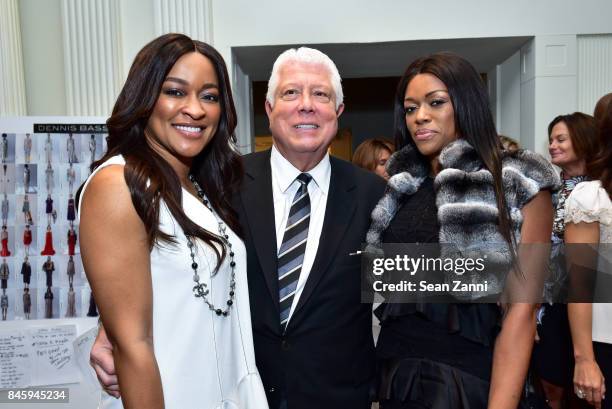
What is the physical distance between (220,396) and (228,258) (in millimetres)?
390

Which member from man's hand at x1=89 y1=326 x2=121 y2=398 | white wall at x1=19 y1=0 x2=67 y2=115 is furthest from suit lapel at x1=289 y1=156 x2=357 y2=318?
white wall at x1=19 y1=0 x2=67 y2=115

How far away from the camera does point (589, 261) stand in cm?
231

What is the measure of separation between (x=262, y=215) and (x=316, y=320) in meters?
0.41

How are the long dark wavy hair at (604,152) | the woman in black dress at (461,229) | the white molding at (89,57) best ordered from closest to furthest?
the woman in black dress at (461,229), the long dark wavy hair at (604,152), the white molding at (89,57)

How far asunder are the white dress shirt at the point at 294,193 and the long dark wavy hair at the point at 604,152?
1.10 metres

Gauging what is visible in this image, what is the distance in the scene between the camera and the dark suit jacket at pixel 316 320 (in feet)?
6.24

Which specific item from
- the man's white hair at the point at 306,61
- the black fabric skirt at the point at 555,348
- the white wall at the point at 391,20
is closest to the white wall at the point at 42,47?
the white wall at the point at 391,20

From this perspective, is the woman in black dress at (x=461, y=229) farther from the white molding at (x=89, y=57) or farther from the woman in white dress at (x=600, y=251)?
the white molding at (x=89, y=57)

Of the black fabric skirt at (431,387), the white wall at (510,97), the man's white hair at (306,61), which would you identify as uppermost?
the white wall at (510,97)

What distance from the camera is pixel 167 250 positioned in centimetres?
147

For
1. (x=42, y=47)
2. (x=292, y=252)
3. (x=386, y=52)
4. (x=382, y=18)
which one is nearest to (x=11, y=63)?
(x=42, y=47)

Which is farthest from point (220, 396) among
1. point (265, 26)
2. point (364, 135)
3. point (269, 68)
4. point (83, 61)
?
point (364, 135)

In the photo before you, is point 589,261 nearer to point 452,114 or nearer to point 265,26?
point 452,114

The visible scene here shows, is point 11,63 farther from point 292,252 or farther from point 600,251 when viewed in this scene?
point 600,251
